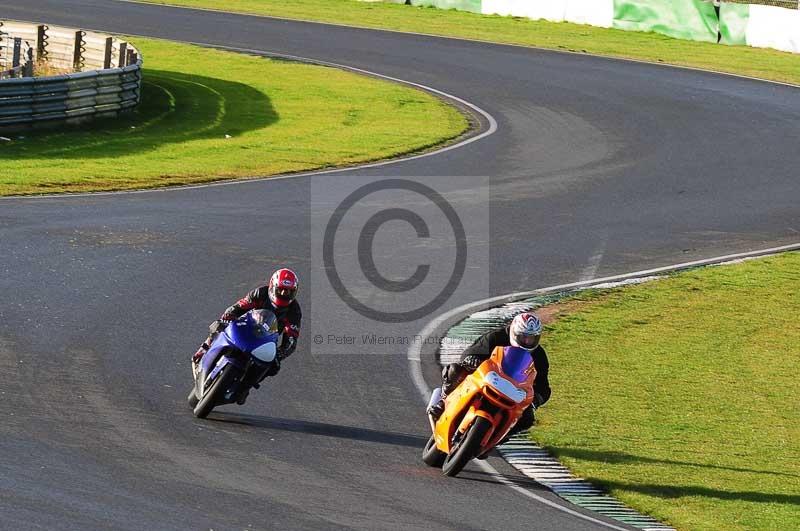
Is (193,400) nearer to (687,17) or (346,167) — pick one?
(346,167)

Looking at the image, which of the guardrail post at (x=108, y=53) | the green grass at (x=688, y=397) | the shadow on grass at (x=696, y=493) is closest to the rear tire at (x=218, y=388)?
the green grass at (x=688, y=397)

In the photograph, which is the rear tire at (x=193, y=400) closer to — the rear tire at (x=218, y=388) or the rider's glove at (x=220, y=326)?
the rear tire at (x=218, y=388)

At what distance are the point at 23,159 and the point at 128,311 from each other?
1017 centimetres

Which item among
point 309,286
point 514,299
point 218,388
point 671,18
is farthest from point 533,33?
point 218,388

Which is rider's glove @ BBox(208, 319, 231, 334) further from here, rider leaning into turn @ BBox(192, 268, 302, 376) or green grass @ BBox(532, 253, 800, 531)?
green grass @ BBox(532, 253, 800, 531)

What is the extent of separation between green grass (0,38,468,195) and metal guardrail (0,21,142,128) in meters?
0.40

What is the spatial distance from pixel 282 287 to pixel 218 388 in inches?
40.8

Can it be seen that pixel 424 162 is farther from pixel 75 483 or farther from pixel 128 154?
pixel 75 483

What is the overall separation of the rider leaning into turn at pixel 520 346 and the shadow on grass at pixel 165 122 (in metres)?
14.8

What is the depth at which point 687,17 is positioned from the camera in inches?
1756

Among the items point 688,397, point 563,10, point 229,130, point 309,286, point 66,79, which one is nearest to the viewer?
point 688,397

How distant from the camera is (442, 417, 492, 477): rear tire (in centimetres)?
993

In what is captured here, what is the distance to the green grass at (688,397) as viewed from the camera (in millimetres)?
10500

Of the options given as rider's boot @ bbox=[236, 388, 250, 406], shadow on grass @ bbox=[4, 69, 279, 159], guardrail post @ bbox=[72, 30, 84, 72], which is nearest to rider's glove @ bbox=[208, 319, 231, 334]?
rider's boot @ bbox=[236, 388, 250, 406]
